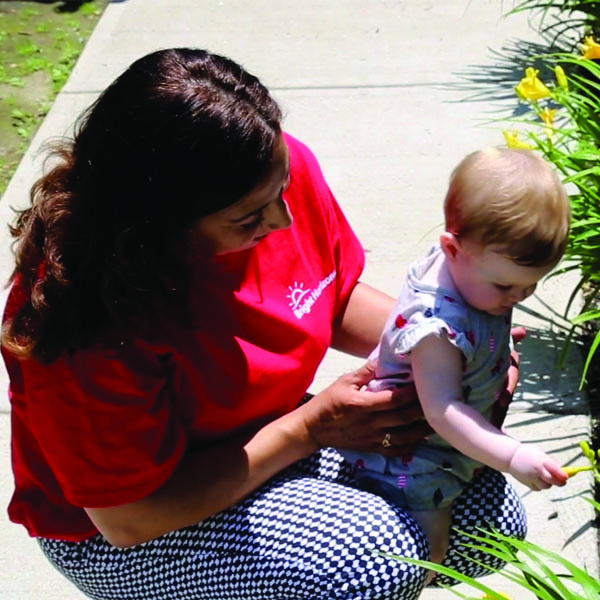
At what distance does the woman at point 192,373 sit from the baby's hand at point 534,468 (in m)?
0.22

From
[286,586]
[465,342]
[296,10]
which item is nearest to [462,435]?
[465,342]

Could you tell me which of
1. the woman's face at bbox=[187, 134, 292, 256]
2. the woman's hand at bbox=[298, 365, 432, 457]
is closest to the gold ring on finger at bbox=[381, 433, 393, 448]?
the woman's hand at bbox=[298, 365, 432, 457]

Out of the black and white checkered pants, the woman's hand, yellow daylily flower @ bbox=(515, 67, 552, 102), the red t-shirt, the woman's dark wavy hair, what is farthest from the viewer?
yellow daylily flower @ bbox=(515, 67, 552, 102)

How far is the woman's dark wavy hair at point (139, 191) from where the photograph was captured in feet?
5.76

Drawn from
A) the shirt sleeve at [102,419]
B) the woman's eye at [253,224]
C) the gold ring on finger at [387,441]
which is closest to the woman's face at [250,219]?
the woman's eye at [253,224]

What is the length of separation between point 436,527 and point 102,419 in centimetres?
69

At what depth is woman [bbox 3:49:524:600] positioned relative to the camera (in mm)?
1794

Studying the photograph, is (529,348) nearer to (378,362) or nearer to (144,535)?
(378,362)

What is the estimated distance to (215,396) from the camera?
2.04 meters

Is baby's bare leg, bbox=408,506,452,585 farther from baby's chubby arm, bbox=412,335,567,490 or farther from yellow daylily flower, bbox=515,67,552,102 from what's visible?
yellow daylily flower, bbox=515,67,552,102

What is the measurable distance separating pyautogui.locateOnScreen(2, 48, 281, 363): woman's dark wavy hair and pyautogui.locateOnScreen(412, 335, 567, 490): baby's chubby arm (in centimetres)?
47

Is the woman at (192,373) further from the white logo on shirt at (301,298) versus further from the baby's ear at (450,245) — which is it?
the baby's ear at (450,245)

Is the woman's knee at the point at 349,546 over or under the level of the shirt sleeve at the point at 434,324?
under

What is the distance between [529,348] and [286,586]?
160cm
